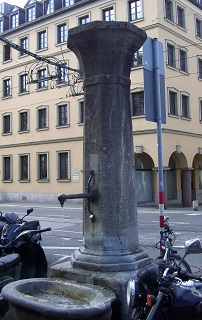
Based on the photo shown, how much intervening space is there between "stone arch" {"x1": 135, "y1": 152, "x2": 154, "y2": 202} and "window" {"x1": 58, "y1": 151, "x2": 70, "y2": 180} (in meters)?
5.68

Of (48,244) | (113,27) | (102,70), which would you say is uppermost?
(113,27)

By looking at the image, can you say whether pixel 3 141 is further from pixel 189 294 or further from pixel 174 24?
pixel 189 294

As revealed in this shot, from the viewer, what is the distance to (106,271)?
3.85 meters

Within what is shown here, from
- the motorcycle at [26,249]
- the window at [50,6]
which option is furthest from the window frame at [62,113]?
the motorcycle at [26,249]

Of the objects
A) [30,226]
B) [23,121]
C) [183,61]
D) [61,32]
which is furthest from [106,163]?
[23,121]

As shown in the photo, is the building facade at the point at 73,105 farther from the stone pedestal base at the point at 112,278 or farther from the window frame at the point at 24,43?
the stone pedestal base at the point at 112,278

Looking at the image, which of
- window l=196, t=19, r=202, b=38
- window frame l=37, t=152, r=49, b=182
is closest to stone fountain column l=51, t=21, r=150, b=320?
window frame l=37, t=152, r=49, b=182

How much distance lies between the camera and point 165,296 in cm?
257

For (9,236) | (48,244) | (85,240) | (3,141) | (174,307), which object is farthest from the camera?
(3,141)

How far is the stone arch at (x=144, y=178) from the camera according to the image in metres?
26.8

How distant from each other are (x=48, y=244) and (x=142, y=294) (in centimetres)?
806

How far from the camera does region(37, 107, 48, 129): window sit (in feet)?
104

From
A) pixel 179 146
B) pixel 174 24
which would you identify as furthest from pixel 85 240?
pixel 174 24

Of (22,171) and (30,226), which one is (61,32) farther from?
(30,226)
